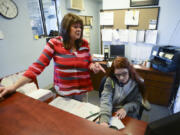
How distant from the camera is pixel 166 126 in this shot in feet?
0.85

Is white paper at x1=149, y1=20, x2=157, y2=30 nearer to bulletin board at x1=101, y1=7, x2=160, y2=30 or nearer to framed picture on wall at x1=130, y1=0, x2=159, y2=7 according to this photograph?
bulletin board at x1=101, y1=7, x2=160, y2=30

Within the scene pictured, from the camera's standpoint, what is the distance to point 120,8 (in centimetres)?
257

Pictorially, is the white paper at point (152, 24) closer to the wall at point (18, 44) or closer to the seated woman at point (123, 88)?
the seated woman at point (123, 88)

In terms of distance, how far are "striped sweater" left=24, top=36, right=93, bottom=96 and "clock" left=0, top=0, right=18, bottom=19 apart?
1.57 m

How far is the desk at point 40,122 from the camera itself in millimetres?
364

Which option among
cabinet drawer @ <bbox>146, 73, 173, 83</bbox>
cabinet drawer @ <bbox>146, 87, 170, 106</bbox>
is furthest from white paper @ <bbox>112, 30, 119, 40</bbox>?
cabinet drawer @ <bbox>146, 87, 170, 106</bbox>

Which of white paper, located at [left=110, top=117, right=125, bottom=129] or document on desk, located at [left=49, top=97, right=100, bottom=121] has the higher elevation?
document on desk, located at [left=49, top=97, right=100, bottom=121]

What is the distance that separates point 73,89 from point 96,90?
190cm

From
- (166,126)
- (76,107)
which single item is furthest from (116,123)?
(166,126)

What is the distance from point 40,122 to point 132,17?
8.74 ft

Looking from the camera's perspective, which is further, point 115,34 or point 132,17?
point 115,34

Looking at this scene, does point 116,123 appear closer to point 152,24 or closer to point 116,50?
point 116,50

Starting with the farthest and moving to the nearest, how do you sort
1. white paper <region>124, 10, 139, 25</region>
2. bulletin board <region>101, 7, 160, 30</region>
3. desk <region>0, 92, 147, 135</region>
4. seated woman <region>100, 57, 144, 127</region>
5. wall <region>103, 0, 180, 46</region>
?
white paper <region>124, 10, 139, 25</region> → bulletin board <region>101, 7, 160, 30</region> → wall <region>103, 0, 180, 46</region> → seated woman <region>100, 57, 144, 127</region> → desk <region>0, 92, 147, 135</region>

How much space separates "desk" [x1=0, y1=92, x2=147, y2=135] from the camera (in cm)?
36
